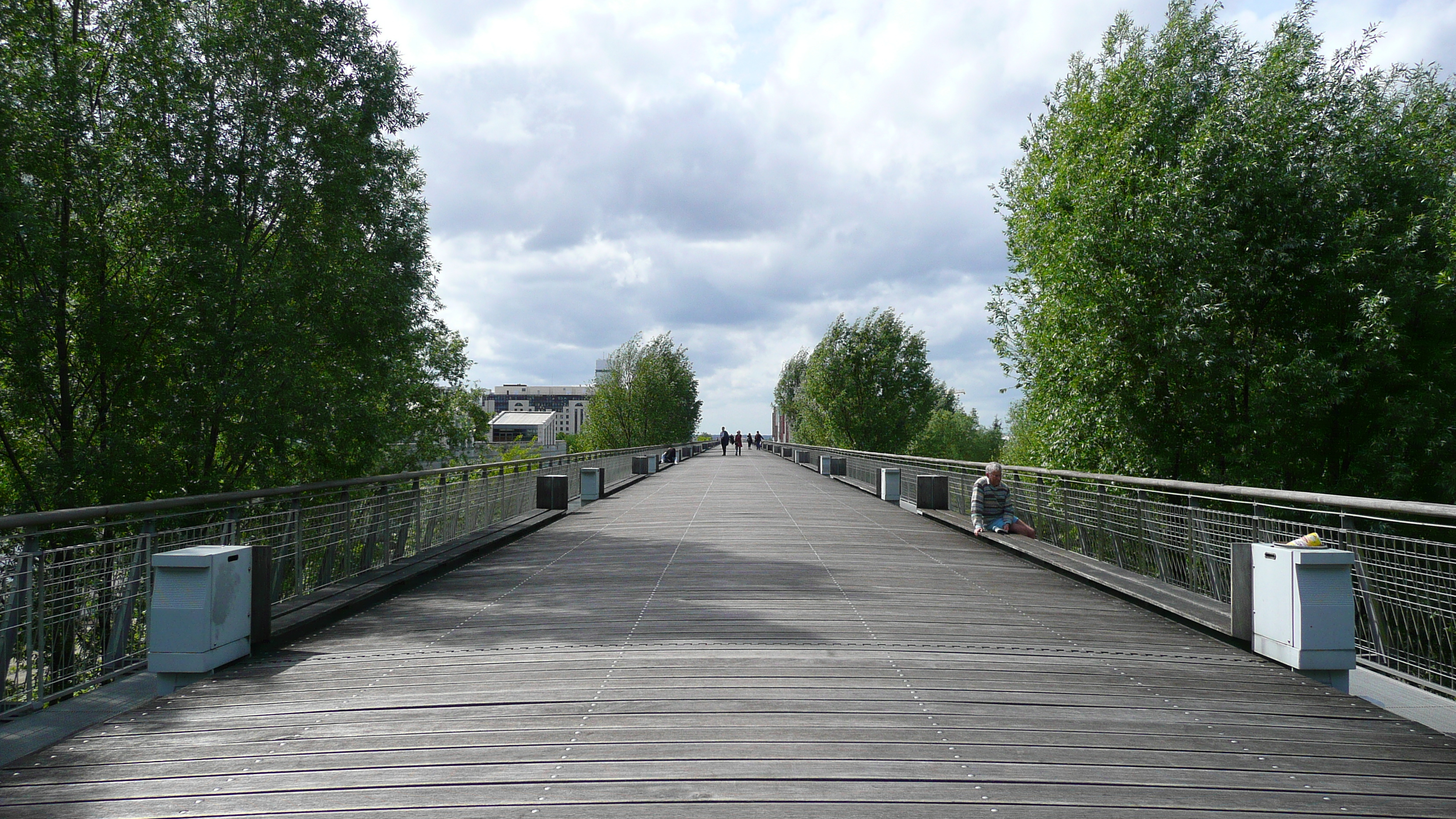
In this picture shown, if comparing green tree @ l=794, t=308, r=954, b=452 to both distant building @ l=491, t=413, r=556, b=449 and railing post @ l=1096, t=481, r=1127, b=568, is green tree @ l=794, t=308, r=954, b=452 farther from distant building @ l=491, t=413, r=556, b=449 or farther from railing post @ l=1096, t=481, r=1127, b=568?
distant building @ l=491, t=413, r=556, b=449

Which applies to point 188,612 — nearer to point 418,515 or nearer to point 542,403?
point 418,515

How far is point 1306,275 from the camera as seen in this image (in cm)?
2147

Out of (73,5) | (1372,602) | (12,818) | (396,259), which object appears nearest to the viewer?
(12,818)

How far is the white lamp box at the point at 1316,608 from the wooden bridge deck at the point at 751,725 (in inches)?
9.2

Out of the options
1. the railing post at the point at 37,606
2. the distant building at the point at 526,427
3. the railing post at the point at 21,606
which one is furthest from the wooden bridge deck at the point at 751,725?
the distant building at the point at 526,427

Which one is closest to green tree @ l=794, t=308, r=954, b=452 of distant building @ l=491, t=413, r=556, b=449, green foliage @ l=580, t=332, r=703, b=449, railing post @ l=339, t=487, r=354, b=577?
green foliage @ l=580, t=332, r=703, b=449

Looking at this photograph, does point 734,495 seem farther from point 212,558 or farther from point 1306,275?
point 212,558

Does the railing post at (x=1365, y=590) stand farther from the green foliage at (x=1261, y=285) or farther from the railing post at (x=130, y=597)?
the green foliage at (x=1261, y=285)

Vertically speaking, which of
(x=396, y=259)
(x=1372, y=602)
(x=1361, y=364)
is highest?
(x=396, y=259)

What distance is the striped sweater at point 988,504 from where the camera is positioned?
1209 cm

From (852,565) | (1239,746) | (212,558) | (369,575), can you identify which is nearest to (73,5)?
(369,575)

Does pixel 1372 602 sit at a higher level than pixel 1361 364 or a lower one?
lower

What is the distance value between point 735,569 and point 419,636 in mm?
3933

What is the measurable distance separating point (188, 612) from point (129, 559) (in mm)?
1090
